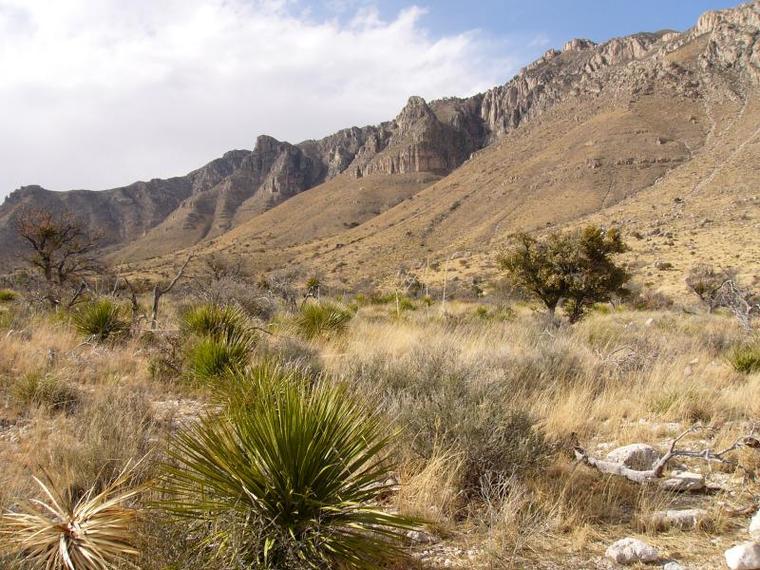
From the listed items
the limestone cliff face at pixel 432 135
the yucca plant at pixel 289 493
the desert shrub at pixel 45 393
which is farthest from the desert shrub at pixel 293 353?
the limestone cliff face at pixel 432 135

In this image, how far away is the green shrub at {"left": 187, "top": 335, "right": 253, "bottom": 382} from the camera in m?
4.88

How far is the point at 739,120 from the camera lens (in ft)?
207

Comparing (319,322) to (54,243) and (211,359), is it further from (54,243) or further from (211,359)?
(54,243)

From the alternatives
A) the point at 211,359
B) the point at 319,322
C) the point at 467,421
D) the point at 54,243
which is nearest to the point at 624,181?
the point at 54,243

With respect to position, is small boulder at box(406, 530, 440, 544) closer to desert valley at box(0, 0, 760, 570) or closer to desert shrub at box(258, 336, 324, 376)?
desert valley at box(0, 0, 760, 570)

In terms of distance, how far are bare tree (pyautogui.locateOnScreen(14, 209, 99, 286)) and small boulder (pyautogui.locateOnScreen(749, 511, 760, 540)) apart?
20.3 m

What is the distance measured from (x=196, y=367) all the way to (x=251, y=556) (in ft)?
10.8

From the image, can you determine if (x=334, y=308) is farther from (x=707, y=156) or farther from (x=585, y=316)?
(x=707, y=156)

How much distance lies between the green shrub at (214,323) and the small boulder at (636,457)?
4.37 m

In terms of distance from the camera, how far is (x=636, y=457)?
341 cm

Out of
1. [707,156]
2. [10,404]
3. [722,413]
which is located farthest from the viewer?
[707,156]

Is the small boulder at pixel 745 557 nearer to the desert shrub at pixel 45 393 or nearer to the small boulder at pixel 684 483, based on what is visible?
the small boulder at pixel 684 483

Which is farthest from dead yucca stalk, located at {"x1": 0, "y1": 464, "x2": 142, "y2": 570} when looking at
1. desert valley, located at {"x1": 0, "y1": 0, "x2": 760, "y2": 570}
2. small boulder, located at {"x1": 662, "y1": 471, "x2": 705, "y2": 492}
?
small boulder, located at {"x1": 662, "y1": 471, "x2": 705, "y2": 492}

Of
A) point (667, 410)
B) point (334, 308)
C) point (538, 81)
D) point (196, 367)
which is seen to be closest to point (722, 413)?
point (667, 410)
